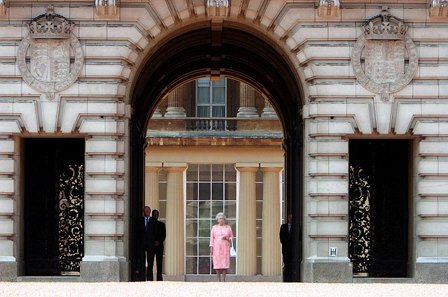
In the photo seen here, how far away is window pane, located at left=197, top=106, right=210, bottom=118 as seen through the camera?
65.8 meters

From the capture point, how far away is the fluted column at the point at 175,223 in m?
63.8

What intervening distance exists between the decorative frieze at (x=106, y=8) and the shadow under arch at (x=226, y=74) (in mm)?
1542

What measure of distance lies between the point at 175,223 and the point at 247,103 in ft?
17.6

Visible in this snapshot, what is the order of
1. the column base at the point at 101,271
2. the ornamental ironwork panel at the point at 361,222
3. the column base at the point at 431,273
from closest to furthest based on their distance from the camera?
the column base at the point at 101,271
the column base at the point at 431,273
the ornamental ironwork panel at the point at 361,222

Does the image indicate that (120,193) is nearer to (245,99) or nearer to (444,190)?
(444,190)

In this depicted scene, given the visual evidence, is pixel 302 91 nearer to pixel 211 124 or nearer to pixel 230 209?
pixel 230 209

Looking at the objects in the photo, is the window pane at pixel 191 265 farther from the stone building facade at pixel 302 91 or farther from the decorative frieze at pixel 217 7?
the decorative frieze at pixel 217 7

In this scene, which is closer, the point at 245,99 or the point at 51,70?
the point at 51,70

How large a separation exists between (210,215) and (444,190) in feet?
86.7

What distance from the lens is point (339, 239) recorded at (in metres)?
38.6

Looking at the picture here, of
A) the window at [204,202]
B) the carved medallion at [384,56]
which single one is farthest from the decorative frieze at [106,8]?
the window at [204,202]
